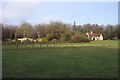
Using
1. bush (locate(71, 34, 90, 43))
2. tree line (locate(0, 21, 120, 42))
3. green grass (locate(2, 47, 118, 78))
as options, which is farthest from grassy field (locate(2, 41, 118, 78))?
bush (locate(71, 34, 90, 43))

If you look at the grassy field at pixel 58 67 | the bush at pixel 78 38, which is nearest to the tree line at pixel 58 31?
the bush at pixel 78 38

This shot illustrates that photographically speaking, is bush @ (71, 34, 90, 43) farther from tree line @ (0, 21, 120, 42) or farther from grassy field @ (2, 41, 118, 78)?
grassy field @ (2, 41, 118, 78)

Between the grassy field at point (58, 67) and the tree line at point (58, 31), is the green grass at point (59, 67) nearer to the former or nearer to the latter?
the grassy field at point (58, 67)

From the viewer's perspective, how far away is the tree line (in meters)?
8.69


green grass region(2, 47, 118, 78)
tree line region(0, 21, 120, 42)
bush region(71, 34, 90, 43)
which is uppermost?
tree line region(0, 21, 120, 42)

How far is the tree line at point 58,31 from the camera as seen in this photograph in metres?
8.69

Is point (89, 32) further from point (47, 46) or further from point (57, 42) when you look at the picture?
point (47, 46)

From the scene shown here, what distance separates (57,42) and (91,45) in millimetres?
2163

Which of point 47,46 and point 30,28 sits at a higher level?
point 30,28

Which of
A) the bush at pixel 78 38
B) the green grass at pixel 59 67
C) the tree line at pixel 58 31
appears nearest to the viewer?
the green grass at pixel 59 67

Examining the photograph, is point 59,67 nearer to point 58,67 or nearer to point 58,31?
point 58,67

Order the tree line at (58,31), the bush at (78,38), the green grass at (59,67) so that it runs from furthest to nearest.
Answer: the bush at (78,38) < the tree line at (58,31) < the green grass at (59,67)

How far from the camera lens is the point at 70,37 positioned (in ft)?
34.4

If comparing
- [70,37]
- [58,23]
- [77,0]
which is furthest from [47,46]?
[77,0]
